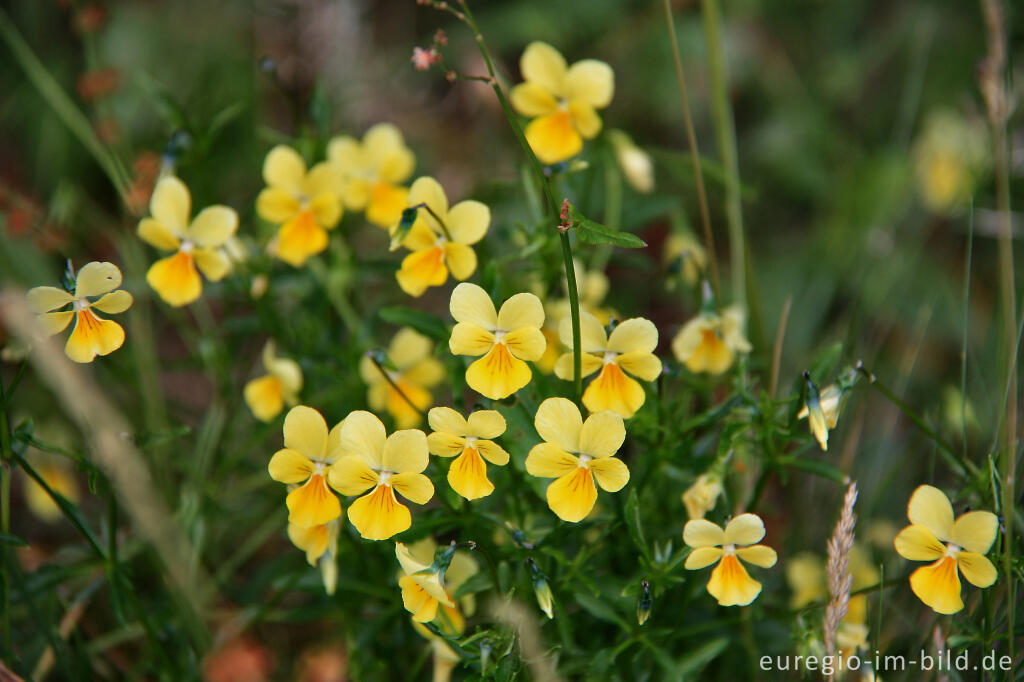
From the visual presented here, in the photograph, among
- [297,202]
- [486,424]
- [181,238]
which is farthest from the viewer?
[297,202]

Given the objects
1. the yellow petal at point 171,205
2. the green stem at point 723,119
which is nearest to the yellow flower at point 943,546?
the green stem at point 723,119

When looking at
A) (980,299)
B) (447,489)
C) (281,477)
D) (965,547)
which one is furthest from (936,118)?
(281,477)

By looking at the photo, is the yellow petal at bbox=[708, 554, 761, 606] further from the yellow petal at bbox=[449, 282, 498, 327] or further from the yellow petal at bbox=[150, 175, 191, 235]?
the yellow petal at bbox=[150, 175, 191, 235]

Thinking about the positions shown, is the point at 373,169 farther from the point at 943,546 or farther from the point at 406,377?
the point at 943,546

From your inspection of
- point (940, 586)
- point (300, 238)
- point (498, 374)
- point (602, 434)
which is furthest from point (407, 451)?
point (940, 586)

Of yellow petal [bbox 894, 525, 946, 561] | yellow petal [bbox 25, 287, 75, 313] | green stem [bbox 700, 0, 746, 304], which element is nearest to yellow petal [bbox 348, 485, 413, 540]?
yellow petal [bbox 25, 287, 75, 313]

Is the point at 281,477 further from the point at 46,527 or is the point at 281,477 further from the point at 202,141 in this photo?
the point at 46,527

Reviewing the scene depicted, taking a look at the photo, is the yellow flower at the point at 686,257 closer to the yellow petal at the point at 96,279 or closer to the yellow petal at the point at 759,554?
the yellow petal at the point at 759,554

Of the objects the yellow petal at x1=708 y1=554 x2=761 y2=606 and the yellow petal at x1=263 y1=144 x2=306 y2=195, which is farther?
the yellow petal at x1=263 y1=144 x2=306 y2=195
